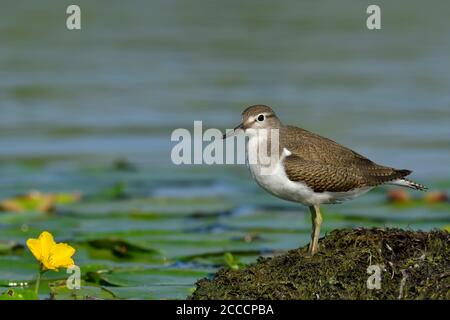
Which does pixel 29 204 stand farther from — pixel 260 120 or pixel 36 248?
pixel 36 248

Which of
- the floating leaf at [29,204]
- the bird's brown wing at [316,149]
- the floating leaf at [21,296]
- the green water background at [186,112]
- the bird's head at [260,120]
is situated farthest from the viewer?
the floating leaf at [29,204]

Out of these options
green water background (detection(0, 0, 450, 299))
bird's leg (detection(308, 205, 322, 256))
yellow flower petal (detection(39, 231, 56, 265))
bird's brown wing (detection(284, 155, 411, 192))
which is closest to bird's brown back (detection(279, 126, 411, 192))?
bird's brown wing (detection(284, 155, 411, 192))

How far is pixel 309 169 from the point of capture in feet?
25.6

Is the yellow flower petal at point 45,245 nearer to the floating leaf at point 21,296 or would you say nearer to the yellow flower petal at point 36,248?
the yellow flower petal at point 36,248

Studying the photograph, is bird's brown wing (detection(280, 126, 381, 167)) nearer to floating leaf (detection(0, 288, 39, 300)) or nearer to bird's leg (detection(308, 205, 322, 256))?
bird's leg (detection(308, 205, 322, 256))

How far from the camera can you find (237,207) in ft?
41.0

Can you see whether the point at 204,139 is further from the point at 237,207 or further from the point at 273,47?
the point at 273,47

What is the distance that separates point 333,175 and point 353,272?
104 cm

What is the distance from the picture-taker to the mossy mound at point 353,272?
22.8 ft

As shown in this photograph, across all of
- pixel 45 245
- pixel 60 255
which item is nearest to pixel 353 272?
pixel 60 255

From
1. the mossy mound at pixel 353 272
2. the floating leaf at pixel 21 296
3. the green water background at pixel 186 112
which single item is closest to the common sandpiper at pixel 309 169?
the mossy mound at pixel 353 272

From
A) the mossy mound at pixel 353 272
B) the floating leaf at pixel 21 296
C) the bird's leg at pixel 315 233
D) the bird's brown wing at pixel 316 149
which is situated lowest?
the floating leaf at pixel 21 296
